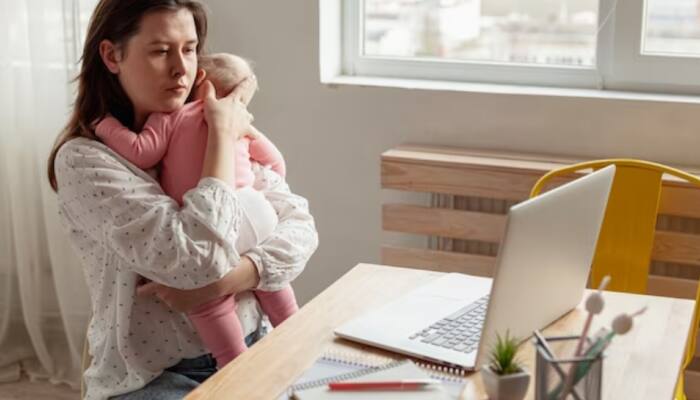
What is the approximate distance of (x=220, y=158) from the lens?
2098 mm

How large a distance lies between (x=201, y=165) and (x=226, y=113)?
0.39ft

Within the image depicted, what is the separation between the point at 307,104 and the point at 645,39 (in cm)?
98

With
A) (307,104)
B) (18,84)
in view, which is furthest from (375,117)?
(18,84)

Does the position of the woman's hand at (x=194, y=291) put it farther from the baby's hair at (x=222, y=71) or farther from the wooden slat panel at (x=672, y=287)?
the wooden slat panel at (x=672, y=287)

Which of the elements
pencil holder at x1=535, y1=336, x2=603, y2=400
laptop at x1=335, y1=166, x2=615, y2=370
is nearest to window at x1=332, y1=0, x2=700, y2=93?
laptop at x1=335, y1=166, x2=615, y2=370

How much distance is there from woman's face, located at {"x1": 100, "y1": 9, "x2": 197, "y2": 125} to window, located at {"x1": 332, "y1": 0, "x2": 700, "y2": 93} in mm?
1245

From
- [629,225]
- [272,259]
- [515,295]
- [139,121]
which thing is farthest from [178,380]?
[629,225]

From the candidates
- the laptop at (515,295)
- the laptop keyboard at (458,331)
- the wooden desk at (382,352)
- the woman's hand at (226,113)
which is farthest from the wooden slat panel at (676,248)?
the woman's hand at (226,113)

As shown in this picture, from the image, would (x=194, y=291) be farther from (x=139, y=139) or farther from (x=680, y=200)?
(x=680, y=200)

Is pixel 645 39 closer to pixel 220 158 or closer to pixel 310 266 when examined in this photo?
pixel 310 266

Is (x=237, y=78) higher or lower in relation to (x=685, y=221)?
higher

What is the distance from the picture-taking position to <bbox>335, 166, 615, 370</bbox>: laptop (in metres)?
1.65

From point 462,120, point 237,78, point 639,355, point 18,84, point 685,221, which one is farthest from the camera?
point 18,84

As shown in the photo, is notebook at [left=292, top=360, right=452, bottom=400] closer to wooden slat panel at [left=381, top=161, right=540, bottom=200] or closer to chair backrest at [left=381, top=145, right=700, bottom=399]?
chair backrest at [left=381, top=145, right=700, bottom=399]
